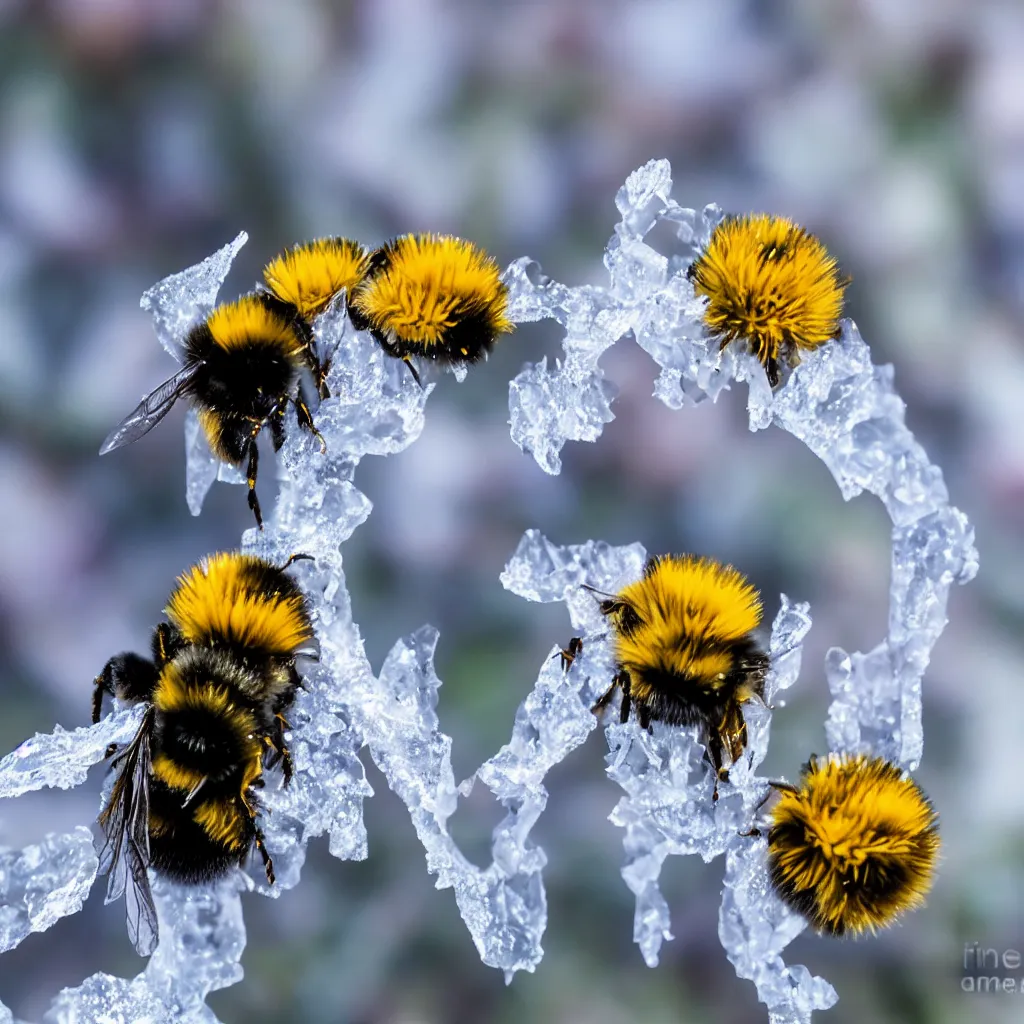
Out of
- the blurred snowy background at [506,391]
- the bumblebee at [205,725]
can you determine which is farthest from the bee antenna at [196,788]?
the blurred snowy background at [506,391]

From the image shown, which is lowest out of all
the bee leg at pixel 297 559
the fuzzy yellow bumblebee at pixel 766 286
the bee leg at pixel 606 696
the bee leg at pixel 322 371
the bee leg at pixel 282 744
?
the bee leg at pixel 282 744

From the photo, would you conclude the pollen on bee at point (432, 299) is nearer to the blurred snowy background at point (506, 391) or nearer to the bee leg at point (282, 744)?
the bee leg at point (282, 744)

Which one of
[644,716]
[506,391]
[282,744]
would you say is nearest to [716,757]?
[644,716]

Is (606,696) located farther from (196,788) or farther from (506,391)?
(506,391)

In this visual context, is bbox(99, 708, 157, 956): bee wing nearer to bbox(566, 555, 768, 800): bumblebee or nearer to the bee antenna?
the bee antenna

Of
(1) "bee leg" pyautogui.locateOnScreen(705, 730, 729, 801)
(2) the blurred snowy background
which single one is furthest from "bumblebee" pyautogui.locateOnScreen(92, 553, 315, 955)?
(2) the blurred snowy background

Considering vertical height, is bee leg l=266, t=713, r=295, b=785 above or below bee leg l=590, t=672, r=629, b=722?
below
